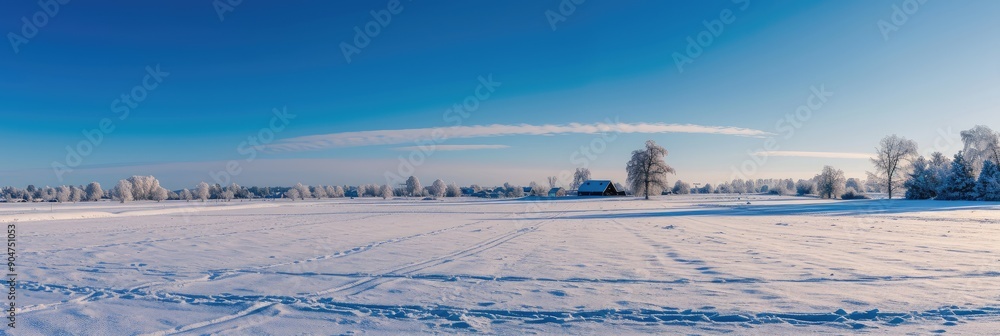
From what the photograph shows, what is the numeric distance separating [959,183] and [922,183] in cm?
589

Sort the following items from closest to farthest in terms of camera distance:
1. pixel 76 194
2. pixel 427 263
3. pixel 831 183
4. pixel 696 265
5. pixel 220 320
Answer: pixel 220 320, pixel 696 265, pixel 427 263, pixel 831 183, pixel 76 194

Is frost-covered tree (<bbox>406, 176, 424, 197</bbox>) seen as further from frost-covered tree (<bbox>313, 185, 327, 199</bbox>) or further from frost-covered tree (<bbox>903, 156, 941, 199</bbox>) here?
frost-covered tree (<bbox>903, 156, 941, 199</bbox>)

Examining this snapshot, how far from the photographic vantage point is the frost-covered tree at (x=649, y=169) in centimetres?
7419

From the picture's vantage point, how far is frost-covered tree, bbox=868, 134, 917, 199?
203 feet

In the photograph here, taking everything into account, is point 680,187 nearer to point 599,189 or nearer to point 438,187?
point 599,189

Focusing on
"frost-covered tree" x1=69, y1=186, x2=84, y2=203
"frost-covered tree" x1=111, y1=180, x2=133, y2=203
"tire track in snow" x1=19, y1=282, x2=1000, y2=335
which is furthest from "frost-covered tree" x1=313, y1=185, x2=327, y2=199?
"tire track in snow" x1=19, y1=282, x2=1000, y2=335

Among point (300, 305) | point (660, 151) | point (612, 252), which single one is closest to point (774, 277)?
point (612, 252)

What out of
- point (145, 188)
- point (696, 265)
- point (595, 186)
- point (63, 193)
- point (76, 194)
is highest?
point (595, 186)

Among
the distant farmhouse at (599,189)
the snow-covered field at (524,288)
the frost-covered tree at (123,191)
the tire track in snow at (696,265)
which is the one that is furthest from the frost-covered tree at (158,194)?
the tire track in snow at (696,265)

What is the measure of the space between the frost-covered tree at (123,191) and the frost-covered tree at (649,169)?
107 metres

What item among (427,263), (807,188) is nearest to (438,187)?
(807,188)

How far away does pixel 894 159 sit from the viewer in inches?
2468

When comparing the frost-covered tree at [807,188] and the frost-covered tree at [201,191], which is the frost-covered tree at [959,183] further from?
the frost-covered tree at [201,191]

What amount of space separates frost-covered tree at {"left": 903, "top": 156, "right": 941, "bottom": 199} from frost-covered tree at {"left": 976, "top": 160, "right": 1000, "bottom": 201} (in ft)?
24.6
